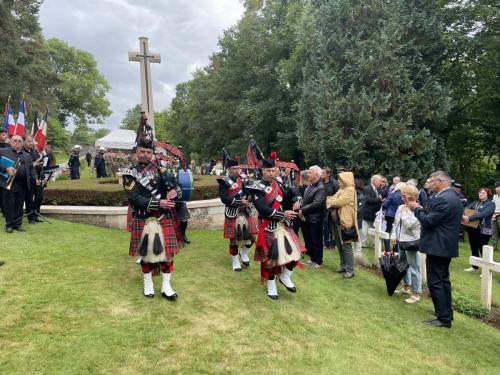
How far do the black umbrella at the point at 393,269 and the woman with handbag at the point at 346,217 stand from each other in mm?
776

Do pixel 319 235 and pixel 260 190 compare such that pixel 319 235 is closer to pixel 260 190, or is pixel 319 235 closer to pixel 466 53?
pixel 260 190

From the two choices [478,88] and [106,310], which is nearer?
[106,310]

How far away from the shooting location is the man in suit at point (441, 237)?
16.9 ft

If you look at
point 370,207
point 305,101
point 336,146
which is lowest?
point 370,207

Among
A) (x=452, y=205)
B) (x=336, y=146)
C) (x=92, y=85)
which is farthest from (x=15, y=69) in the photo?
(x=92, y=85)

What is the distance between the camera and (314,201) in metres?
7.32

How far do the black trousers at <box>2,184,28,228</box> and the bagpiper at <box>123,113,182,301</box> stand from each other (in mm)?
3856

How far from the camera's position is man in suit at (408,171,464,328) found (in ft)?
16.9

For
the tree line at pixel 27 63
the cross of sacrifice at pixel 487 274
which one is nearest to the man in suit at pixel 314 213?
the cross of sacrifice at pixel 487 274

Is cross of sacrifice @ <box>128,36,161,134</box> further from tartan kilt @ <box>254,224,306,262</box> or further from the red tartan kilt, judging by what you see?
tartan kilt @ <box>254,224,306,262</box>

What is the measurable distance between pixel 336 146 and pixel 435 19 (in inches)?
226

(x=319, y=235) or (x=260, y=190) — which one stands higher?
(x=260, y=190)

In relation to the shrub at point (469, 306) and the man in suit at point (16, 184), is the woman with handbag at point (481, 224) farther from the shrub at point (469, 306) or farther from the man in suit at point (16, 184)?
the man in suit at point (16, 184)

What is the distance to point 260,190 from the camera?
18.9ft
